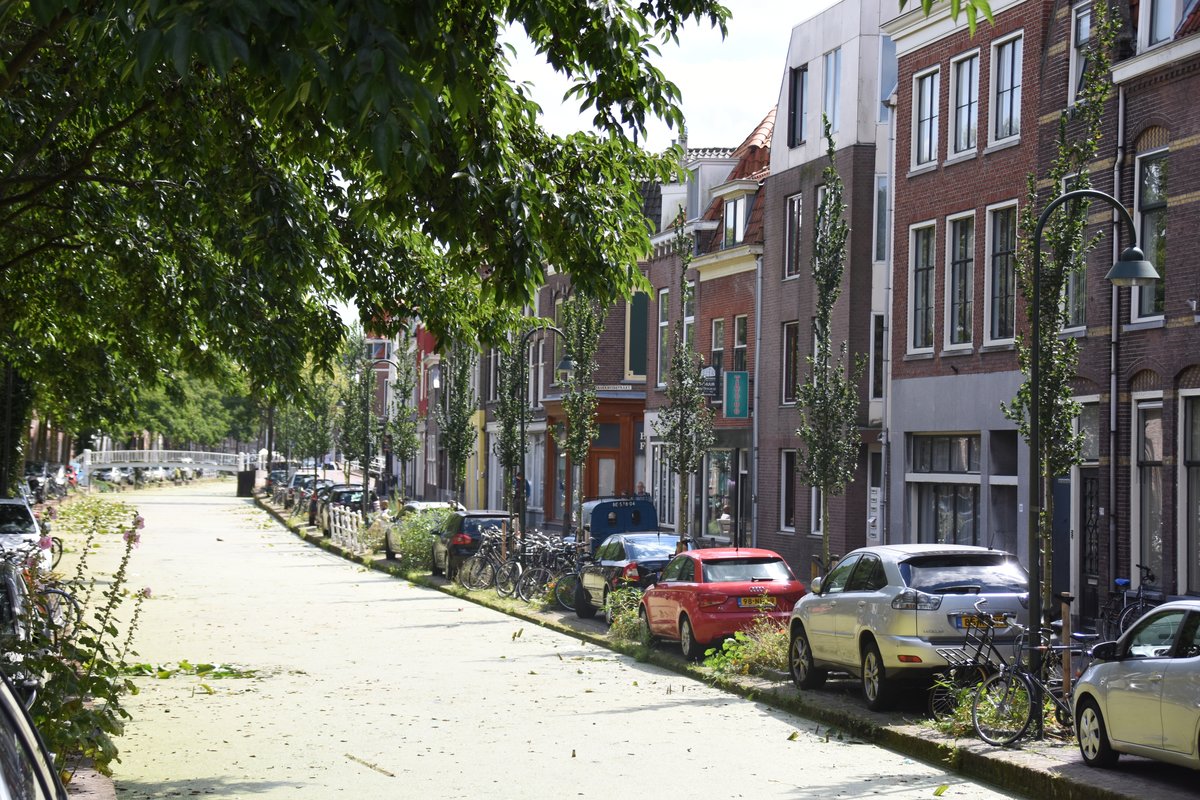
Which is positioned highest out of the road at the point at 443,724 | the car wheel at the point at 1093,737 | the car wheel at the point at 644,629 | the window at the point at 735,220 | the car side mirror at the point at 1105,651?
the window at the point at 735,220

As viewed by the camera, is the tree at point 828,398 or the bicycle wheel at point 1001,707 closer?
the bicycle wheel at point 1001,707

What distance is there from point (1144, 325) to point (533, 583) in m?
13.0

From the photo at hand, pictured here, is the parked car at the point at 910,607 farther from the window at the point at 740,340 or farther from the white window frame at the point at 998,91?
the window at the point at 740,340

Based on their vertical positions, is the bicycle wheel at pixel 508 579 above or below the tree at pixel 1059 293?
below

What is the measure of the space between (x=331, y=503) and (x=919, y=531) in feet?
101

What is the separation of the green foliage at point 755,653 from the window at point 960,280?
34.9 feet

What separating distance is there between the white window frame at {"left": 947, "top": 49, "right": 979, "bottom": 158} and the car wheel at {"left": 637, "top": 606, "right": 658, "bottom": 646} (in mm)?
10870

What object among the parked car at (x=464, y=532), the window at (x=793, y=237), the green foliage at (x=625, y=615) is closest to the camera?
the green foliage at (x=625, y=615)

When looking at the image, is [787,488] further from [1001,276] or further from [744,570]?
[744,570]

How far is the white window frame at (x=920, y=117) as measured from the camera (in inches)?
1179

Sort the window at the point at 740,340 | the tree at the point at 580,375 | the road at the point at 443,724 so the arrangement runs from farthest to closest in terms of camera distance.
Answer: the window at the point at 740,340
the tree at the point at 580,375
the road at the point at 443,724

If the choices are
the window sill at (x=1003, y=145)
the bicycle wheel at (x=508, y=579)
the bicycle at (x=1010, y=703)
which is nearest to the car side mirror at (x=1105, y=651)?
the bicycle at (x=1010, y=703)

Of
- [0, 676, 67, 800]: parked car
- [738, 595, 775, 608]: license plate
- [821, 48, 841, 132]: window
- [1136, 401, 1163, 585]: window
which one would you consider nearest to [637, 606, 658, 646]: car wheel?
[738, 595, 775, 608]: license plate

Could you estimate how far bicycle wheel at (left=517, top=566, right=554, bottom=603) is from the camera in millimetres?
30922
